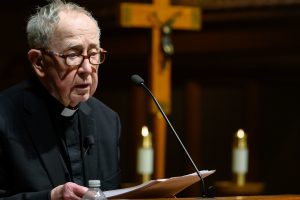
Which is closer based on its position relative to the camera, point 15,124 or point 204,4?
point 15,124

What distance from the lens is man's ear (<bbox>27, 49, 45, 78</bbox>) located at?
326cm

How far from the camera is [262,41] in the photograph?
7.40m

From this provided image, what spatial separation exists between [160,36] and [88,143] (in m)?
2.97

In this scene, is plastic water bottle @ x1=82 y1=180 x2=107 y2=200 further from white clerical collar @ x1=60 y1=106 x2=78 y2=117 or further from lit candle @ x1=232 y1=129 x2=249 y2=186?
lit candle @ x1=232 y1=129 x2=249 y2=186

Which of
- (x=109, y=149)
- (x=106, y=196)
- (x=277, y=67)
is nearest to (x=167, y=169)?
(x=277, y=67)

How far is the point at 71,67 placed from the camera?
10.4 ft

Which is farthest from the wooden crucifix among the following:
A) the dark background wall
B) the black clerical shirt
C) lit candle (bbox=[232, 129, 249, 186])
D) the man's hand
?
the man's hand

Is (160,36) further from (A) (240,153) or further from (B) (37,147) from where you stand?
(B) (37,147)

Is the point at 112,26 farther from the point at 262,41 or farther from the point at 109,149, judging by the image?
the point at 109,149

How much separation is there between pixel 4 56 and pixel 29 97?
4.76 m

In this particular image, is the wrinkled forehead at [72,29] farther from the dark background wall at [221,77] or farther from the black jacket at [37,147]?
the dark background wall at [221,77]

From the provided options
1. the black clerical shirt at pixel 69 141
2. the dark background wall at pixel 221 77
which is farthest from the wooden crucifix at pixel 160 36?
the black clerical shirt at pixel 69 141

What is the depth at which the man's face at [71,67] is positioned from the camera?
3.19 metres

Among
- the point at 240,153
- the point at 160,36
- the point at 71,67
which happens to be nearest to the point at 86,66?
the point at 71,67
